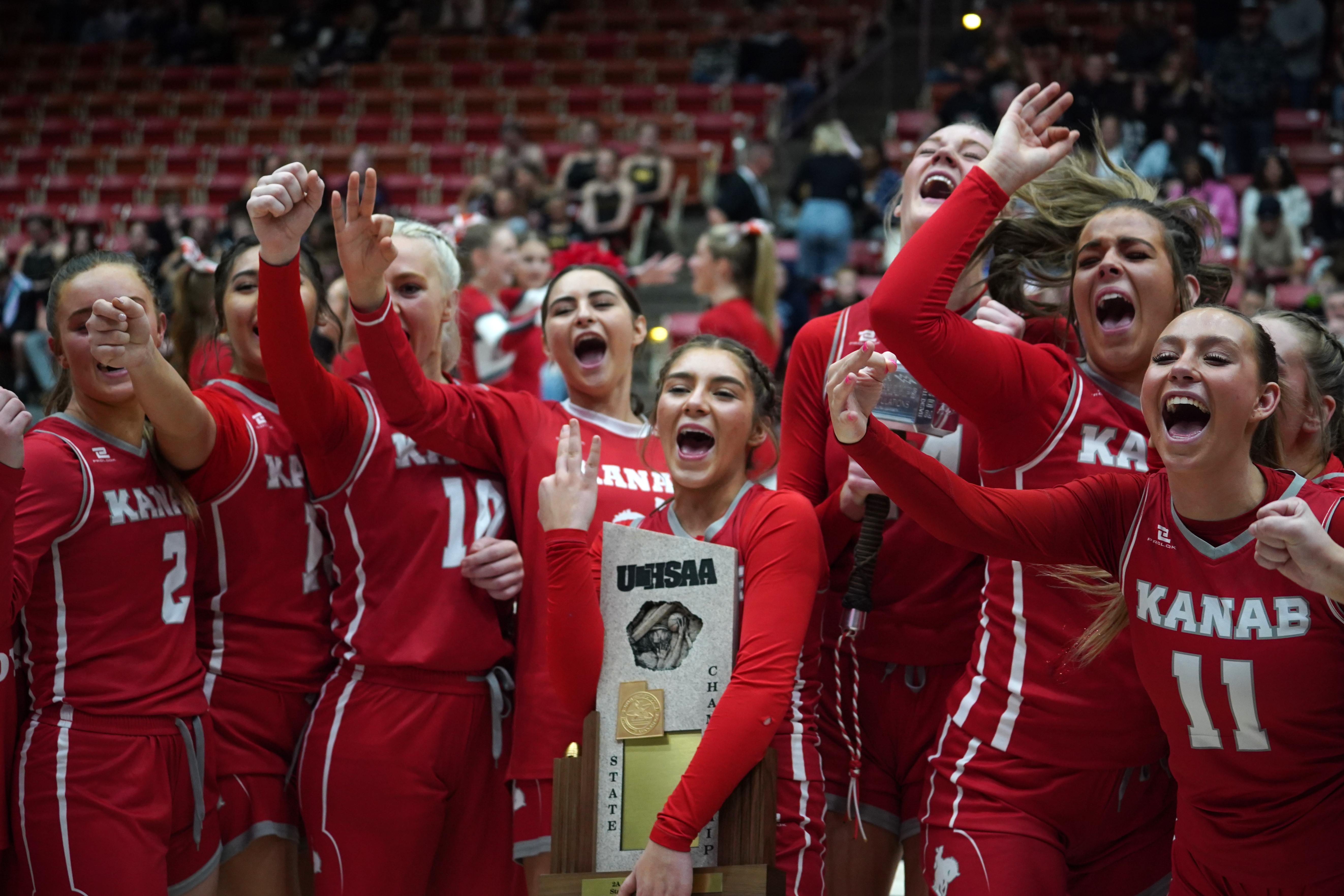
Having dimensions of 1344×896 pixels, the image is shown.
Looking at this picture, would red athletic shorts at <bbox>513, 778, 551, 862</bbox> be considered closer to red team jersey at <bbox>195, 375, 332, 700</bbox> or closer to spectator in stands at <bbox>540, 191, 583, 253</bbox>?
red team jersey at <bbox>195, 375, 332, 700</bbox>

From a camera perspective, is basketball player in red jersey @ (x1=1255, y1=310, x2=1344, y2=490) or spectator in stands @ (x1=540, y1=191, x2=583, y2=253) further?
spectator in stands @ (x1=540, y1=191, x2=583, y2=253)

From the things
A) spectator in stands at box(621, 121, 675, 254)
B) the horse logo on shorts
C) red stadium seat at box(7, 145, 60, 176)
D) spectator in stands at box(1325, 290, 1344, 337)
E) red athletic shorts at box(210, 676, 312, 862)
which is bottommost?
the horse logo on shorts

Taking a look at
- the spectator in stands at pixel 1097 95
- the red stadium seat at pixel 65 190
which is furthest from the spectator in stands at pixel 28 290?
the spectator in stands at pixel 1097 95

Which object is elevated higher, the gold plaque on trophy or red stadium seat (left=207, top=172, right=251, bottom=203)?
red stadium seat (left=207, top=172, right=251, bottom=203)

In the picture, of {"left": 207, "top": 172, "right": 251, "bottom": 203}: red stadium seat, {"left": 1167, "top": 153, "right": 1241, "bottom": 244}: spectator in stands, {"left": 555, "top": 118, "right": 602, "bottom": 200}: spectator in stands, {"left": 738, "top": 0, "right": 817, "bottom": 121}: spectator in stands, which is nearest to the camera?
{"left": 1167, "top": 153, "right": 1241, "bottom": 244}: spectator in stands

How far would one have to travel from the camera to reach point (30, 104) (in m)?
16.5

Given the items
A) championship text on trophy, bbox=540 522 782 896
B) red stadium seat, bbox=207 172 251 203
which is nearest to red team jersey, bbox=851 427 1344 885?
championship text on trophy, bbox=540 522 782 896

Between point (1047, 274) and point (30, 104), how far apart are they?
639 inches

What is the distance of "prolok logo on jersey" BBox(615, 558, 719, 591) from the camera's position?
8.55ft

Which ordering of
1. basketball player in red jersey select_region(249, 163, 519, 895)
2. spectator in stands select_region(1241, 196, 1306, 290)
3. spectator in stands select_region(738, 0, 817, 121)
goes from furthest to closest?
spectator in stands select_region(738, 0, 817, 121)
spectator in stands select_region(1241, 196, 1306, 290)
basketball player in red jersey select_region(249, 163, 519, 895)

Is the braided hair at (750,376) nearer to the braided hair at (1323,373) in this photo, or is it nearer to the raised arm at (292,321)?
the raised arm at (292,321)

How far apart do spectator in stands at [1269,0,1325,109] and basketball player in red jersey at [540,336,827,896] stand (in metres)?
10.2

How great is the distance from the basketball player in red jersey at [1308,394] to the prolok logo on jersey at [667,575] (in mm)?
1079

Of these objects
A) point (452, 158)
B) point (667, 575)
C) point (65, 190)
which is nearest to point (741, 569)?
point (667, 575)
